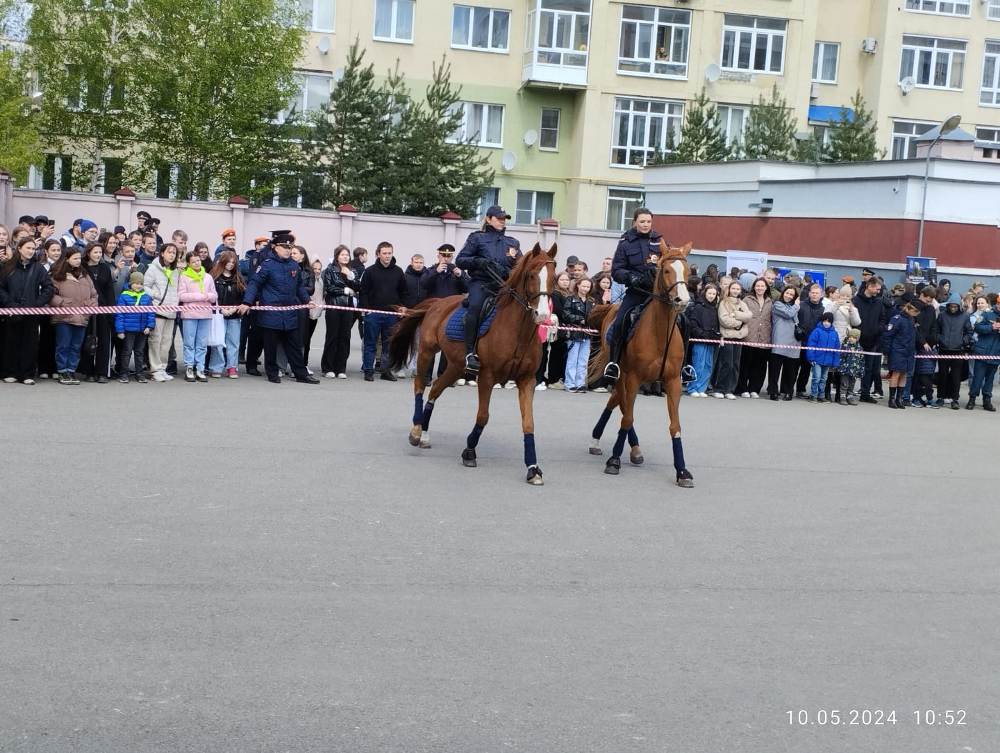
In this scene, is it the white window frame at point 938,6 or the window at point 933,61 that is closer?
the white window frame at point 938,6

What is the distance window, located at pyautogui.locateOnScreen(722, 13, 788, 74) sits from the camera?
5438 centimetres

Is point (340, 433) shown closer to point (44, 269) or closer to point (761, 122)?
point (44, 269)

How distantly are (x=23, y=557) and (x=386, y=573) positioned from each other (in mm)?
2345

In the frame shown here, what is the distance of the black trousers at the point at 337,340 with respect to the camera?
815 inches

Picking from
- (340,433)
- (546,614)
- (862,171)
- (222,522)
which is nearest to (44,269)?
(340,433)

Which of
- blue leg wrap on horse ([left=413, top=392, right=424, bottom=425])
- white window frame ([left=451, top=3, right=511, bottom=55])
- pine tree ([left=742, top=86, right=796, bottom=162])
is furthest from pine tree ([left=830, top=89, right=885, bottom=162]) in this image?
blue leg wrap on horse ([left=413, top=392, right=424, bottom=425])

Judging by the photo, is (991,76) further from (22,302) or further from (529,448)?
(529,448)

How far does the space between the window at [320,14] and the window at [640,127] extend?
11867 mm

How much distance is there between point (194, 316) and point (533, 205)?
1484 inches

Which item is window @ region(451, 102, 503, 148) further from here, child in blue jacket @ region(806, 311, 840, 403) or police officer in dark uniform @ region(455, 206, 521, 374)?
police officer in dark uniform @ region(455, 206, 521, 374)

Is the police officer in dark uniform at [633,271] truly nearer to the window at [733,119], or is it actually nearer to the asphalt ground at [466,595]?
the asphalt ground at [466,595]

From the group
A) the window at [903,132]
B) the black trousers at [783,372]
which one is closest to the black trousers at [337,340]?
the black trousers at [783,372]

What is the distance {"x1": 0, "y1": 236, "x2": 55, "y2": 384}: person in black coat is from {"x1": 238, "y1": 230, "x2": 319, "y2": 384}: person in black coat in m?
3.09

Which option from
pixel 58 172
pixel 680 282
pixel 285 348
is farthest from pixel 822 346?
pixel 58 172
